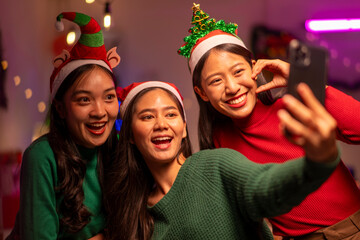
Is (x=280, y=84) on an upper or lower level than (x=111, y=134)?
upper

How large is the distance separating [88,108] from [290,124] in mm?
925

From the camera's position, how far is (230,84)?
155cm

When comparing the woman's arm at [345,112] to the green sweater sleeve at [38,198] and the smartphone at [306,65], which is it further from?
the green sweater sleeve at [38,198]

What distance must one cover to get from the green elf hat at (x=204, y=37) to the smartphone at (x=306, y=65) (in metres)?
0.84

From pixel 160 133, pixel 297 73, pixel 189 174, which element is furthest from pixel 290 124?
pixel 160 133

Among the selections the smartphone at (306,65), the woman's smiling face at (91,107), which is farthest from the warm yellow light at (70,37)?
the smartphone at (306,65)

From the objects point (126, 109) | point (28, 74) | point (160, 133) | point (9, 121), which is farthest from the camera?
point (28, 74)

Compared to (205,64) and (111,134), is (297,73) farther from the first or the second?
(111,134)

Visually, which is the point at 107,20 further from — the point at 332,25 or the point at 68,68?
the point at 332,25

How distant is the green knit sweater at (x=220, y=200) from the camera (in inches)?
39.4

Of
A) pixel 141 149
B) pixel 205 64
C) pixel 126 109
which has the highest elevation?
pixel 205 64

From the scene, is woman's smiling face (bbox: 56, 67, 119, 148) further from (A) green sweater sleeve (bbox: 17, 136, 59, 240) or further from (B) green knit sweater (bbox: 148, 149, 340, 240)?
(B) green knit sweater (bbox: 148, 149, 340, 240)

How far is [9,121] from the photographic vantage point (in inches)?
110

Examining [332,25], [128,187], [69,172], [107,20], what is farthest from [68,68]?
[332,25]
